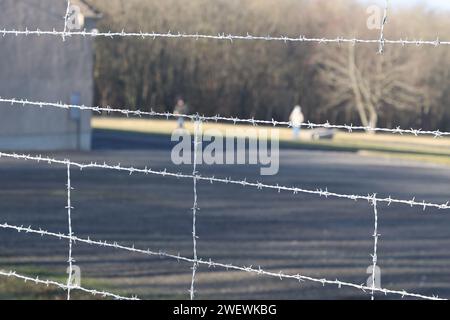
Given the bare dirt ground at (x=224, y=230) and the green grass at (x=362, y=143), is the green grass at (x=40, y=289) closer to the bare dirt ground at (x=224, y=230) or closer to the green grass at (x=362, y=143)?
the bare dirt ground at (x=224, y=230)

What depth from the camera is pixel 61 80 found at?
24.8 metres

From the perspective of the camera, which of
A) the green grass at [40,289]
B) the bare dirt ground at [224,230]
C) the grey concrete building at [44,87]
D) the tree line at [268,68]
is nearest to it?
the green grass at [40,289]

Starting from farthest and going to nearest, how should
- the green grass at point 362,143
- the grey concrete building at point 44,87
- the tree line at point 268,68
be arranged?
the green grass at point 362,143, the grey concrete building at point 44,87, the tree line at point 268,68

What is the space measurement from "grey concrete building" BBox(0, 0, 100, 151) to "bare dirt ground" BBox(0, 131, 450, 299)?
3.01 feet

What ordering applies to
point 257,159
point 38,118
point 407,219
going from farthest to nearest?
point 257,159, point 38,118, point 407,219

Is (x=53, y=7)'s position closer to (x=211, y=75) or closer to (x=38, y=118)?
(x=38, y=118)

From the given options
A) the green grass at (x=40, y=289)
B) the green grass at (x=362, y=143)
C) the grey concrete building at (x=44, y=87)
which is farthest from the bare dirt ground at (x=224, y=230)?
the green grass at (x=362, y=143)

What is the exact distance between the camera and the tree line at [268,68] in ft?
65.1

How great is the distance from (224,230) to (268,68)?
22727mm

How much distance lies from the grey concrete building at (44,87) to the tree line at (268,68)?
153 centimetres

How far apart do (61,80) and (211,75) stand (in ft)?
38.7

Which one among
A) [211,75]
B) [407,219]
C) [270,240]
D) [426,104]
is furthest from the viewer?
[211,75]

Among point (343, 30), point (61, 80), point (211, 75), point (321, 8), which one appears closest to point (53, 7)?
point (61, 80)

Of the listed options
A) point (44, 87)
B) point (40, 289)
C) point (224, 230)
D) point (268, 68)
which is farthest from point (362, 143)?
point (40, 289)
